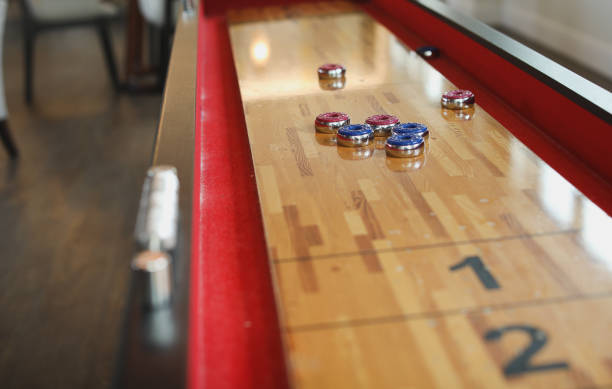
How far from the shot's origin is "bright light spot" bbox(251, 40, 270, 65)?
2.51 meters

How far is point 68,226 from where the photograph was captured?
3150mm

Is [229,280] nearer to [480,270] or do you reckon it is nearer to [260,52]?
[480,270]

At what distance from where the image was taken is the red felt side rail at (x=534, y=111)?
1.49 m

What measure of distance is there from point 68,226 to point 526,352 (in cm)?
260

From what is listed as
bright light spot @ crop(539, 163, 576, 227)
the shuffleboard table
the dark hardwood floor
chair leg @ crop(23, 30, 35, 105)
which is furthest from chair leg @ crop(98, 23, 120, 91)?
bright light spot @ crop(539, 163, 576, 227)

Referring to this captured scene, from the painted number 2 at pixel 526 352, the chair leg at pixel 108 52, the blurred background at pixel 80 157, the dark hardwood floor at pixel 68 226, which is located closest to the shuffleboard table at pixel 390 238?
the painted number 2 at pixel 526 352

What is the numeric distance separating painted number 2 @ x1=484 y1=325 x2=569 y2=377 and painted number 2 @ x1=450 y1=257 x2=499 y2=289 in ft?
0.37

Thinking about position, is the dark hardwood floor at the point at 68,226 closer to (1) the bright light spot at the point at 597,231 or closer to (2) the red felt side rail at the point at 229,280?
(2) the red felt side rail at the point at 229,280

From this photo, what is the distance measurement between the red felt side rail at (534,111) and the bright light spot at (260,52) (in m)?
0.56

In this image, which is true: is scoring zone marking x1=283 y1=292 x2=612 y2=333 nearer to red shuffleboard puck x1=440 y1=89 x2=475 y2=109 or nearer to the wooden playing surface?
the wooden playing surface

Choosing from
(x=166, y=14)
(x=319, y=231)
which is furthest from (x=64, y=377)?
(x=166, y=14)

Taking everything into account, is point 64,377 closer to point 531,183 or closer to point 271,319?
point 271,319

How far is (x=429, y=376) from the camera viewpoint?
0.90m

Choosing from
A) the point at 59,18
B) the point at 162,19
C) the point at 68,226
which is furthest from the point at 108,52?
the point at 68,226
